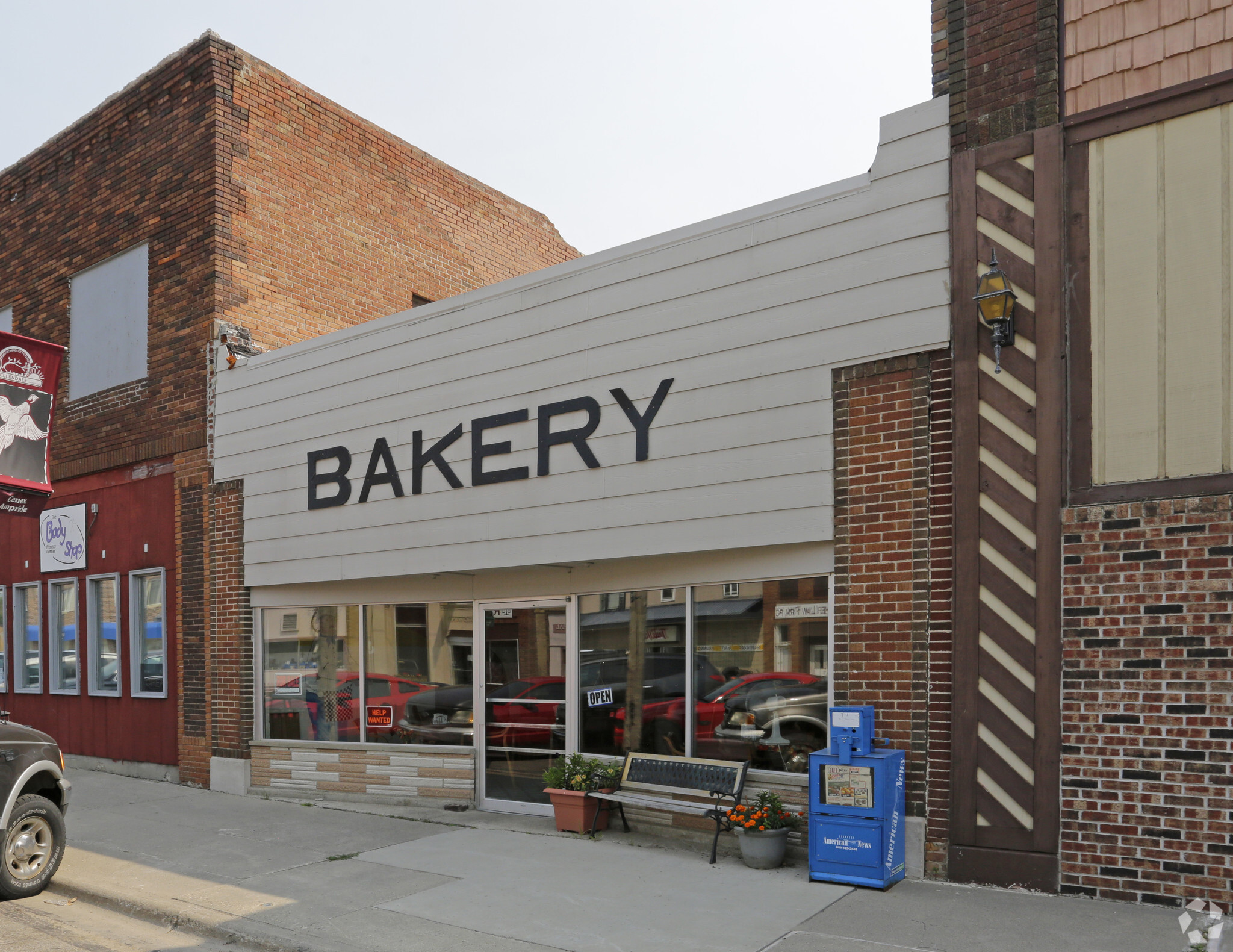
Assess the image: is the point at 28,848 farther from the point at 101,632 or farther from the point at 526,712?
the point at 101,632

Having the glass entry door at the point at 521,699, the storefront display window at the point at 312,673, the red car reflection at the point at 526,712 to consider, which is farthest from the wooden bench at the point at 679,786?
the storefront display window at the point at 312,673

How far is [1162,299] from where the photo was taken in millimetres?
7125

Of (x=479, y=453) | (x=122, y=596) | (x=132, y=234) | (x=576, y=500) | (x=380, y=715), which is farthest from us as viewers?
(x=132, y=234)

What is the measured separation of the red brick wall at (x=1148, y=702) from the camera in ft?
22.1

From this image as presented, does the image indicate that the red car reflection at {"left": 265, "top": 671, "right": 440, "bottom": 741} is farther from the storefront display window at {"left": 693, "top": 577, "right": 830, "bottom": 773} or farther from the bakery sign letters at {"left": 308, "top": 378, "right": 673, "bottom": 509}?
the storefront display window at {"left": 693, "top": 577, "right": 830, "bottom": 773}

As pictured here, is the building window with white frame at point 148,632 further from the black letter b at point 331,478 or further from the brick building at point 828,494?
the black letter b at point 331,478

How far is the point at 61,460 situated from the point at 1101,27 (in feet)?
48.5

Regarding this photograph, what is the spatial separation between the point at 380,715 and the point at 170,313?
20.9 feet

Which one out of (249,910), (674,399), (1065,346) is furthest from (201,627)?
(1065,346)

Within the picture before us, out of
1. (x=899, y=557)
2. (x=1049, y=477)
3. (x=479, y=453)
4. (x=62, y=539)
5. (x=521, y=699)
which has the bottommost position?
(x=521, y=699)

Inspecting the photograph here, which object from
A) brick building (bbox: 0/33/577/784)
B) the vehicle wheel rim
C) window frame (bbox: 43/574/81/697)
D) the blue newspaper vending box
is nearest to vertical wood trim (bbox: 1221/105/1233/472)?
the blue newspaper vending box

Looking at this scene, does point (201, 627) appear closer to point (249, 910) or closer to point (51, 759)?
point (51, 759)

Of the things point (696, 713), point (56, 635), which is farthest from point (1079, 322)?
point (56, 635)

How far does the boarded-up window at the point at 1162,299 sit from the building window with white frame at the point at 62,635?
14.3 m
